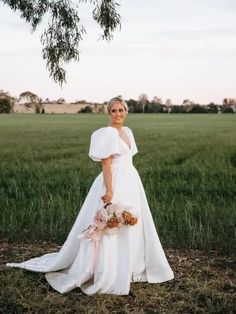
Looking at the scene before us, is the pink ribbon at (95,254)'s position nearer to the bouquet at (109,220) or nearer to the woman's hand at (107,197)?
the bouquet at (109,220)

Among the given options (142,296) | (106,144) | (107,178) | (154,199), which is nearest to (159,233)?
(154,199)

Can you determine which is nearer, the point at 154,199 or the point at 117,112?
the point at 117,112

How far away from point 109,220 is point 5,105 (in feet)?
330

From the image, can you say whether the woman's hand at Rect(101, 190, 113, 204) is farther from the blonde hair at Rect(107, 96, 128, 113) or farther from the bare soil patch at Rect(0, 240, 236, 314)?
the bare soil patch at Rect(0, 240, 236, 314)

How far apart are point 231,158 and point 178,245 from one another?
12509 millimetres

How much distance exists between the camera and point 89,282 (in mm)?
5586

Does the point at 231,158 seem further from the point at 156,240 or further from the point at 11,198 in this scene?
the point at 156,240

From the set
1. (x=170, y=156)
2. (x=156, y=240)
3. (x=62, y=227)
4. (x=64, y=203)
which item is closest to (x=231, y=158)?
(x=170, y=156)

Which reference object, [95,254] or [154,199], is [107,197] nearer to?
[95,254]

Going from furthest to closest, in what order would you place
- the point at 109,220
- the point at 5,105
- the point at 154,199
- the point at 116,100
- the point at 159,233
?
1. the point at 5,105
2. the point at 154,199
3. the point at 159,233
4. the point at 116,100
5. the point at 109,220

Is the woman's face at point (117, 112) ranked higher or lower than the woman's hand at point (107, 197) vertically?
higher

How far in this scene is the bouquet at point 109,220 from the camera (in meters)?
5.27

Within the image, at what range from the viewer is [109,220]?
5.27 meters

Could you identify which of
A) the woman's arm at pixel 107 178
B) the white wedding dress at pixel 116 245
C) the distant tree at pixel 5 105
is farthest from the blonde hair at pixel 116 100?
the distant tree at pixel 5 105
